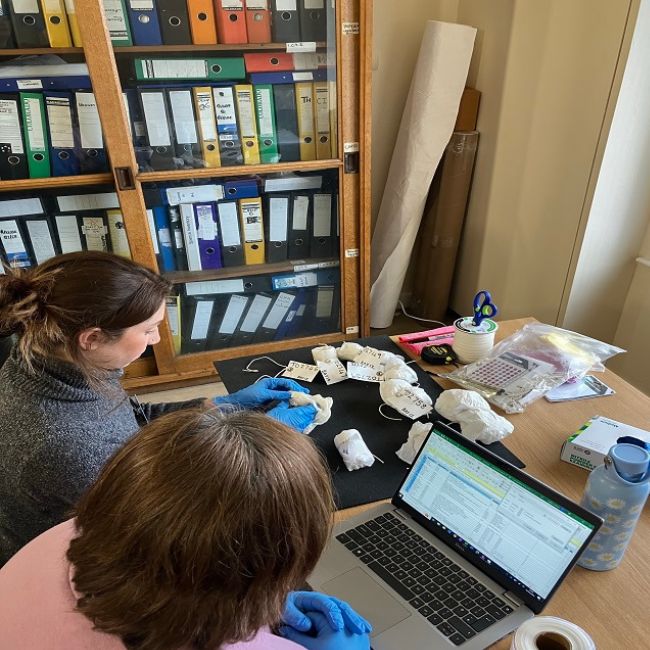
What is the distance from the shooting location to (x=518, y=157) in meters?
2.37

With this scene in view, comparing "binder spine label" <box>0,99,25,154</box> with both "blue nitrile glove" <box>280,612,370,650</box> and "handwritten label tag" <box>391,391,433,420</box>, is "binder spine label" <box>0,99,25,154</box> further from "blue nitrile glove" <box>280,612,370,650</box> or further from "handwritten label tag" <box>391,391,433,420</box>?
"blue nitrile glove" <box>280,612,370,650</box>

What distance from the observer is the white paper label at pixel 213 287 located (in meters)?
2.45

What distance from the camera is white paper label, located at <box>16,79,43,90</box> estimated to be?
1.99 metres

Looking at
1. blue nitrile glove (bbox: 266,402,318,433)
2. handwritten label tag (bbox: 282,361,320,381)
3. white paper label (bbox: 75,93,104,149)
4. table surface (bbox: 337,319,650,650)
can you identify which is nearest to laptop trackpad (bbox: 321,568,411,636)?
table surface (bbox: 337,319,650,650)

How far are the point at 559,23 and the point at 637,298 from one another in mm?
1069

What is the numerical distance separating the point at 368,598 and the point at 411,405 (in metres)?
0.49

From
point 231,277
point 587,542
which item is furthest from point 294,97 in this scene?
point 587,542

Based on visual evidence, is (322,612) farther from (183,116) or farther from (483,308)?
(183,116)

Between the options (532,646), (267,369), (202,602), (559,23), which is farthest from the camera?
(559,23)

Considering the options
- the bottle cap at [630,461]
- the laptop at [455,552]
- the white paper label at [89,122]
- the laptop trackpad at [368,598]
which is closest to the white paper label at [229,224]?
the white paper label at [89,122]

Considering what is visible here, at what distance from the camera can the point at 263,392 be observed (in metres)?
1.28

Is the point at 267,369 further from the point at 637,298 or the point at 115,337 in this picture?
the point at 637,298

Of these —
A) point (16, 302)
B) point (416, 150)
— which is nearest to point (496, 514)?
point (16, 302)

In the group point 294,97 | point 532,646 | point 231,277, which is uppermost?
point 294,97
